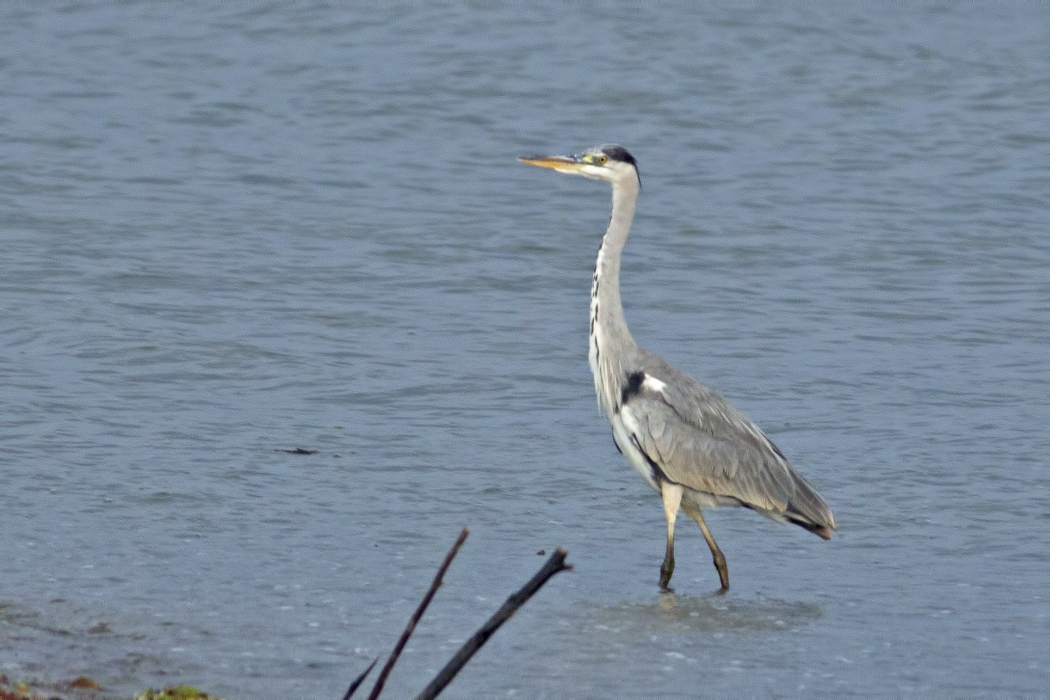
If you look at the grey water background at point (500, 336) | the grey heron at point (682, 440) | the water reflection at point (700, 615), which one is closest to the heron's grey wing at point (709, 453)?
the grey heron at point (682, 440)

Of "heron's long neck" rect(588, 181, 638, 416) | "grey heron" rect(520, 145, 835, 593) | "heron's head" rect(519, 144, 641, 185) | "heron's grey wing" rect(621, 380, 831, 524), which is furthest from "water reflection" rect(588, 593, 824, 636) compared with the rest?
"heron's head" rect(519, 144, 641, 185)

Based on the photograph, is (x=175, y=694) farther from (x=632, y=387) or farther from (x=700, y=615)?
(x=632, y=387)

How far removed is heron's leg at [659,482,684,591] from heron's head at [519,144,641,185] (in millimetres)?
1410

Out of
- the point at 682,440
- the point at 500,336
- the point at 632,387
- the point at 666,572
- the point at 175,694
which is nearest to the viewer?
the point at 175,694

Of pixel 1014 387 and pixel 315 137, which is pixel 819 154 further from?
pixel 1014 387

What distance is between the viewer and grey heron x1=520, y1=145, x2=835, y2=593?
22.2 feet

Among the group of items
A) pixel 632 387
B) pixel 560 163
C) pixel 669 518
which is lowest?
pixel 669 518

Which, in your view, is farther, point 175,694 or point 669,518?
point 669,518

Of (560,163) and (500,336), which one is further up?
(560,163)

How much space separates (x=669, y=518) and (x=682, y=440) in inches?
13.9

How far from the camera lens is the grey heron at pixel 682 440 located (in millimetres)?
6777

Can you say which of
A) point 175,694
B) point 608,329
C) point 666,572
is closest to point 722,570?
point 666,572

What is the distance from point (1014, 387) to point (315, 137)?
25.8ft

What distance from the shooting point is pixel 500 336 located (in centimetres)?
1016
